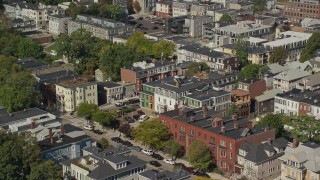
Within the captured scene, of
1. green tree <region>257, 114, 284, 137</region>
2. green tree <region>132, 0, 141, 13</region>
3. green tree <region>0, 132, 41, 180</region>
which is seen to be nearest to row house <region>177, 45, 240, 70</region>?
green tree <region>257, 114, 284, 137</region>

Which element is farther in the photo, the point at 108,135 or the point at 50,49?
the point at 50,49

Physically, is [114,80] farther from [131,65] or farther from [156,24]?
[156,24]

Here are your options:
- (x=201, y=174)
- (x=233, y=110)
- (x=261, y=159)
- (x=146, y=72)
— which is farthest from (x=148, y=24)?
(x=261, y=159)

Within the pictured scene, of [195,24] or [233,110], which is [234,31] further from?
[233,110]

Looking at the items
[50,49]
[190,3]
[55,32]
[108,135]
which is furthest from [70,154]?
[190,3]

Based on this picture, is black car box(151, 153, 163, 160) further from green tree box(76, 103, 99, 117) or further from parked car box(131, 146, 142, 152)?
green tree box(76, 103, 99, 117)

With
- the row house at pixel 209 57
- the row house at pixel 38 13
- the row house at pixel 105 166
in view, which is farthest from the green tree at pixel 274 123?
the row house at pixel 38 13
